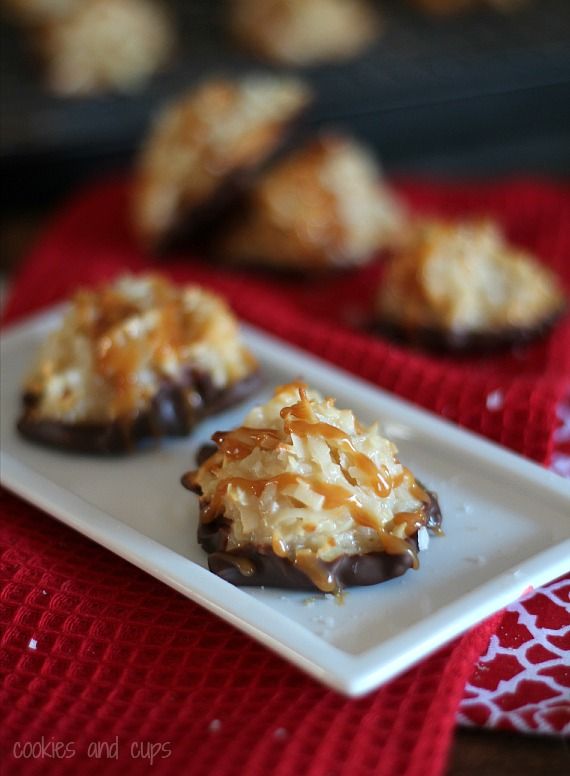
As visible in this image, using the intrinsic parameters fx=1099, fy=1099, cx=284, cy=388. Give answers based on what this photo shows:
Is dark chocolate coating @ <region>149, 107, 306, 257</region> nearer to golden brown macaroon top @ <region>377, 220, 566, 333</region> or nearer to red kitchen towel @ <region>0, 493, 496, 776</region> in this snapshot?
golden brown macaroon top @ <region>377, 220, 566, 333</region>

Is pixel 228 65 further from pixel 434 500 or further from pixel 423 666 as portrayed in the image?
pixel 423 666

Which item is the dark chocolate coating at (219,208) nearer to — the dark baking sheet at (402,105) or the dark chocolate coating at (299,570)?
the dark baking sheet at (402,105)

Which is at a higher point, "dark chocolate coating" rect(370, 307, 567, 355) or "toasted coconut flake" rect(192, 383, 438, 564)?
"toasted coconut flake" rect(192, 383, 438, 564)

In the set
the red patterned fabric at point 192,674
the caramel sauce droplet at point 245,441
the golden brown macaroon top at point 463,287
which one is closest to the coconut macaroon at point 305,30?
the golden brown macaroon top at point 463,287

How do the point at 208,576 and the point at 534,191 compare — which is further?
the point at 534,191

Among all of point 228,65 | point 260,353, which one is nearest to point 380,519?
point 260,353

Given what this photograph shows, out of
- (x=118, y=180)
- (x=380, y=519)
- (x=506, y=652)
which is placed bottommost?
(x=118, y=180)

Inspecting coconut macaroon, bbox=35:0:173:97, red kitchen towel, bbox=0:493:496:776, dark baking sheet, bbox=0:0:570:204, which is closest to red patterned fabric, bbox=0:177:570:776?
red kitchen towel, bbox=0:493:496:776
